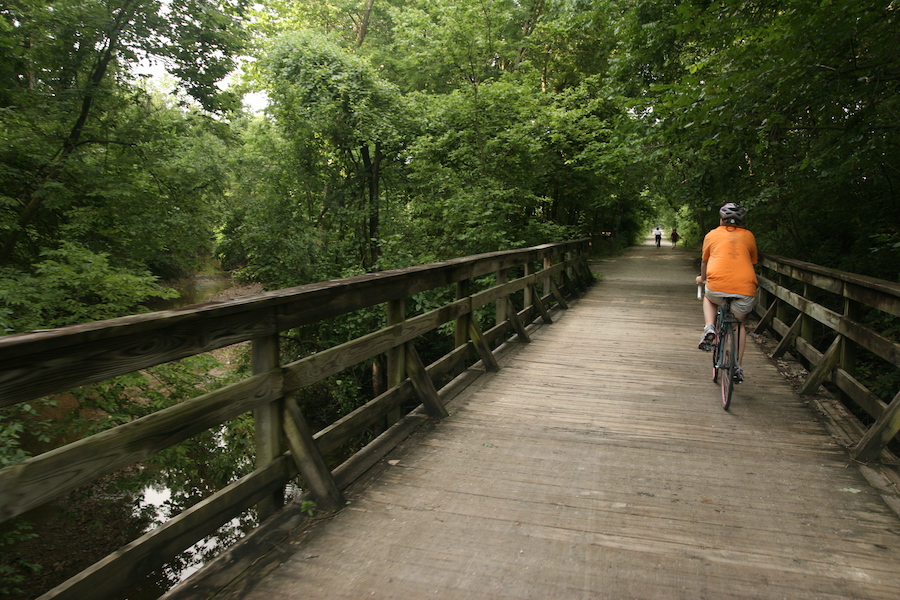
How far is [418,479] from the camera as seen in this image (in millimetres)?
3523

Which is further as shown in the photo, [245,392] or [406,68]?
[406,68]

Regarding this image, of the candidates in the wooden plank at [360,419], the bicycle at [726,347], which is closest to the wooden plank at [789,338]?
the bicycle at [726,347]

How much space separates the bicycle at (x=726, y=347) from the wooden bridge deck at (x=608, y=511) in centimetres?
20

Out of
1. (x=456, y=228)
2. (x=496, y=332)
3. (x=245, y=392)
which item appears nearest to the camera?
(x=245, y=392)

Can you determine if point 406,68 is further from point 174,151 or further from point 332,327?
point 332,327

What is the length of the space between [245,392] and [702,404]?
399 cm

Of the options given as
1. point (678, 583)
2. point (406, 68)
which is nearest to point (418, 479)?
point (678, 583)

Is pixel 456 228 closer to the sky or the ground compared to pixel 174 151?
closer to the ground

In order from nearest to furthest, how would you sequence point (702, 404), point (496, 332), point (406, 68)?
point (702, 404)
point (496, 332)
point (406, 68)

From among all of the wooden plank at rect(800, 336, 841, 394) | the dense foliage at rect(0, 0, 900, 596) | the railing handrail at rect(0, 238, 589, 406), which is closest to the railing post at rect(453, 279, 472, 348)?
the railing handrail at rect(0, 238, 589, 406)

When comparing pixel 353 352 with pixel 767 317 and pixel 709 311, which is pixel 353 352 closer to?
pixel 709 311

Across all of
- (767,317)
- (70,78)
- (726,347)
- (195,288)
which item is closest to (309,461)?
(726,347)

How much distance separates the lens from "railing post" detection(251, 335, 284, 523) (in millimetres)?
2900

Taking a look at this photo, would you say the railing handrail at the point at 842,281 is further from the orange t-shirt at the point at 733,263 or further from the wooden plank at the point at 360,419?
the wooden plank at the point at 360,419
